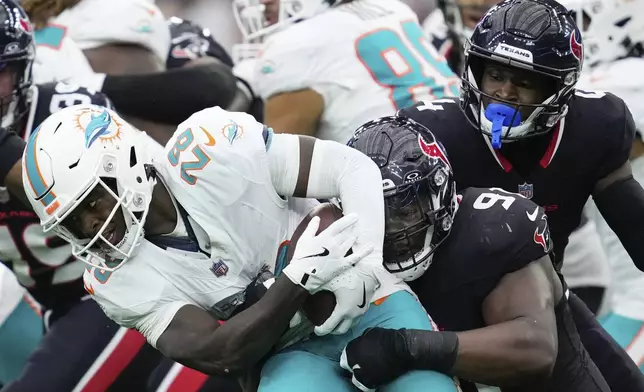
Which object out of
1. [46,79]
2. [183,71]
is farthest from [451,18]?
[46,79]

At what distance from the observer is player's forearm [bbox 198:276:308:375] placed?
2609 mm

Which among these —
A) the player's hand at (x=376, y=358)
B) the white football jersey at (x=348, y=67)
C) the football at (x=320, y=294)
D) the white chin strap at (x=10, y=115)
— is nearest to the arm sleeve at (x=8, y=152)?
the white chin strap at (x=10, y=115)

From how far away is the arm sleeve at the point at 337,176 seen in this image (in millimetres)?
2729

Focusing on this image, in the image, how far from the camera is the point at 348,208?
2.73 metres

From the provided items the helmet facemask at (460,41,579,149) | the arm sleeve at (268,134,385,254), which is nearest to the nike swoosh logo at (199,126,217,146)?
the arm sleeve at (268,134,385,254)

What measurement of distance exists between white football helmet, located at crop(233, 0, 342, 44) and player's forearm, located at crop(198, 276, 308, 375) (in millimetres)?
2048

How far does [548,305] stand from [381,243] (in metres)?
0.44

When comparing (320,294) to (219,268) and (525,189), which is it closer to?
(219,268)

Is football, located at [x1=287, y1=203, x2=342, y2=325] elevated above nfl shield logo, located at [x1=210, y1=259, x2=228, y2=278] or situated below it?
above

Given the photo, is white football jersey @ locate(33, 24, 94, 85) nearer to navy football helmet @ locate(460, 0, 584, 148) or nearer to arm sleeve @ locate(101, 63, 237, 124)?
arm sleeve @ locate(101, 63, 237, 124)

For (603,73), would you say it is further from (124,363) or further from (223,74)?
(124,363)

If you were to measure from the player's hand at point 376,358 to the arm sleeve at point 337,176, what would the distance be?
19 cm

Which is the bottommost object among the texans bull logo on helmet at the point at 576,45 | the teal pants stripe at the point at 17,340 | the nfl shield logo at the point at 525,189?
the teal pants stripe at the point at 17,340

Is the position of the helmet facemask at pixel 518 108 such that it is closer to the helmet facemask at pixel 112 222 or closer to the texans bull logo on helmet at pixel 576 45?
the texans bull logo on helmet at pixel 576 45
